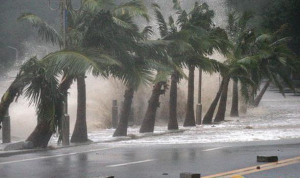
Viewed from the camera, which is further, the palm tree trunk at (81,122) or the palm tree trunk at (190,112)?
the palm tree trunk at (190,112)

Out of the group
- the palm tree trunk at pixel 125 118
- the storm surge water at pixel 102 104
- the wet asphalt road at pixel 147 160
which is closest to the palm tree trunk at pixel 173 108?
the palm tree trunk at pixel 125 118

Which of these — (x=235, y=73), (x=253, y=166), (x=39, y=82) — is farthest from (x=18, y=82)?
(x=235, y=73)

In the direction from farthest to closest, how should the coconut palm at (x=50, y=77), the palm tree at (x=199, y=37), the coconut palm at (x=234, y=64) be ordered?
the coconut palm at (x=234, y=64), the palm tree at (x=199, y=37), the coconut palm at (x=50, y=77)

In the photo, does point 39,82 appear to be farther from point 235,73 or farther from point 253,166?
point 235,73

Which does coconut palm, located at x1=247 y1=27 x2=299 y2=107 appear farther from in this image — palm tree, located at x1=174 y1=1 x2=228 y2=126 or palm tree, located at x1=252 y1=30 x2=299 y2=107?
palm tree, located at x1=174 y1=1 x2=228 y2=126

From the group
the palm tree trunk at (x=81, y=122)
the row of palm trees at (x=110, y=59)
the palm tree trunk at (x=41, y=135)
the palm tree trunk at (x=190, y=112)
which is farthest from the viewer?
the palm tree trunk at (x=190, y=112)

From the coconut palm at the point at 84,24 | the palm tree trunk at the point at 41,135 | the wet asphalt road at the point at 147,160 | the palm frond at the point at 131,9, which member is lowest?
the wet asphalt road at the point at 147,160

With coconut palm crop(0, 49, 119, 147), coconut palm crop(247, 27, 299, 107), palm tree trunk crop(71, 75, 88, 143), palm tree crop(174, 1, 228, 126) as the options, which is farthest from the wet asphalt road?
coconut palm crop(247, 27, 299, 107)

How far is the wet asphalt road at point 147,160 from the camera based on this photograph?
14.3 m

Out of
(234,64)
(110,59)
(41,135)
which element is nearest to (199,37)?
(234,64)

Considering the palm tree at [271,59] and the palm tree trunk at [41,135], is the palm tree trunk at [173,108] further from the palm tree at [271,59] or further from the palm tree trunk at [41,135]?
the palm tree trunk at [41,135]

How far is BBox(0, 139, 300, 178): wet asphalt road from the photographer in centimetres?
1434

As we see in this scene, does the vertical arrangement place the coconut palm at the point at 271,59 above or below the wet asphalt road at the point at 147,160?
above

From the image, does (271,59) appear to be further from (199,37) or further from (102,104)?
(199,37)
